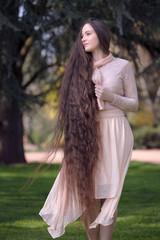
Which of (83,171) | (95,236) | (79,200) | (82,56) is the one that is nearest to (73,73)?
(82,56)

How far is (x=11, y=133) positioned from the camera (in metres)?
13.2

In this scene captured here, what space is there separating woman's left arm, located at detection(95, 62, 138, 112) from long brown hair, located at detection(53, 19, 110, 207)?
12 centimetres

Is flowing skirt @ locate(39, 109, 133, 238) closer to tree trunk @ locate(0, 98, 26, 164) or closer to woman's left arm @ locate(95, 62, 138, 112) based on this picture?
woman's left arm @ locate(95, 62, 138, 112)

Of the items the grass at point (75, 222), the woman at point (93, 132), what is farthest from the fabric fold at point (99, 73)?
the grass at point (75, 222)

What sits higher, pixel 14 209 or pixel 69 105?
pixel 69 105

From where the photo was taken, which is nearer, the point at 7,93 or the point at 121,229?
the point at 121,229

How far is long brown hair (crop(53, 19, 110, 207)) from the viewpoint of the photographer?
3430 mm

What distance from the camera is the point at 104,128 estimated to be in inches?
137

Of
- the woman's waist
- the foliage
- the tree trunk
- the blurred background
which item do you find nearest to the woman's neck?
the woman's waist

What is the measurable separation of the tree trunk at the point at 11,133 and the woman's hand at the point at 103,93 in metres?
9.98

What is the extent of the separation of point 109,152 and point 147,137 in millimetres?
18515

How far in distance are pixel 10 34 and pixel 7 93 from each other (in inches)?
50.1

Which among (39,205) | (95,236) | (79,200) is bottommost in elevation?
(39,205)

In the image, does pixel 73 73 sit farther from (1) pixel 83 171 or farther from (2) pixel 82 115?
(1) pixel 83 171
